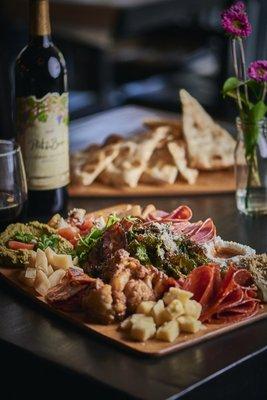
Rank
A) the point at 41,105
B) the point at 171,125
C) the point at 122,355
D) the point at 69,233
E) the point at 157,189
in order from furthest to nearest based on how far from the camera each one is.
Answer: the point at 171,125, the point at 157,189, the point at 41,105, the point at 69,233, the point at 122,355

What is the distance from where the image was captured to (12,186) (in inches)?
71.2

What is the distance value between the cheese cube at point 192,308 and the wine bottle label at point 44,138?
676mm

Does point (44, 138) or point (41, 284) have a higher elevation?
point (44, 138)

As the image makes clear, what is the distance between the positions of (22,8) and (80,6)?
22.8 inches

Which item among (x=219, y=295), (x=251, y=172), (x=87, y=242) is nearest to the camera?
(x=219, y=295)

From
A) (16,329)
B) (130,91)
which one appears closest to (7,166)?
(16,329)

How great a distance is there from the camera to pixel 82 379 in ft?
4.20

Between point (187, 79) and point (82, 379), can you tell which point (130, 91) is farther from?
point (82, 379)

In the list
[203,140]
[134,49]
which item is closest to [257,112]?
[203,140]

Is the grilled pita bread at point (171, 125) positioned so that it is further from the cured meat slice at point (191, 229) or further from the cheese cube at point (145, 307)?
the cheese cube at point (145, 307)

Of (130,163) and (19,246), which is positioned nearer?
(19,246)

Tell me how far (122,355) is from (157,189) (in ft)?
3.03

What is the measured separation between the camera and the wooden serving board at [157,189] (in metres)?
2.20

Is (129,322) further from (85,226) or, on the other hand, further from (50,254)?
(85,226)
